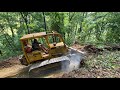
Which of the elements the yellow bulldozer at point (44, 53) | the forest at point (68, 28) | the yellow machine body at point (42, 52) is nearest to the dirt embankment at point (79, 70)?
the forest at point (68, 28)

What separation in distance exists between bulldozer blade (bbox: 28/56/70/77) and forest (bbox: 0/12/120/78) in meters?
0.51

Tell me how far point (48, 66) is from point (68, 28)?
115 centimetres

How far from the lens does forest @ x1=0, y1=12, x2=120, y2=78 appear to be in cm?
495

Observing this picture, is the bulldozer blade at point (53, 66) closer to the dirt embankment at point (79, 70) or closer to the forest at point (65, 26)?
the dirt embankment at point (79, 70)

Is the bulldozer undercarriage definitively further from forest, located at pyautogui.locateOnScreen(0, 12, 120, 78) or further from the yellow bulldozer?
forest, located at pyautogui.locateOnScreen(0, 12, 120, 78)

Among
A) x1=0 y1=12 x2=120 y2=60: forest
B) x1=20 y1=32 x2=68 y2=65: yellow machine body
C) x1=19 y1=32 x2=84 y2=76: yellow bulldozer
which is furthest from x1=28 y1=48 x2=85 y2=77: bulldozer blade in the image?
x1=0 y1=12 x2=120 y2=60: forest

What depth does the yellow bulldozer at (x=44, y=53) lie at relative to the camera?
4711 millimetres

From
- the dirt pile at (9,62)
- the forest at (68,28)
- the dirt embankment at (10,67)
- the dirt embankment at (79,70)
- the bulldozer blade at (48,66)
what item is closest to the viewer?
the dirt embankment at (79,70)

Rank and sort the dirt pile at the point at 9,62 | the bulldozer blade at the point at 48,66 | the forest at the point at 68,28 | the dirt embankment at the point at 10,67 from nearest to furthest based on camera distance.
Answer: the bulldozer blade at the point at 48,66 → the dirt embankment at the point at 10,67 → the forest at the point at 68,28 → the dirt pile at the point at 9,62

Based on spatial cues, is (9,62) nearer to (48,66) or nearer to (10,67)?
(10,67)

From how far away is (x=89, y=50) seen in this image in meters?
5.12
